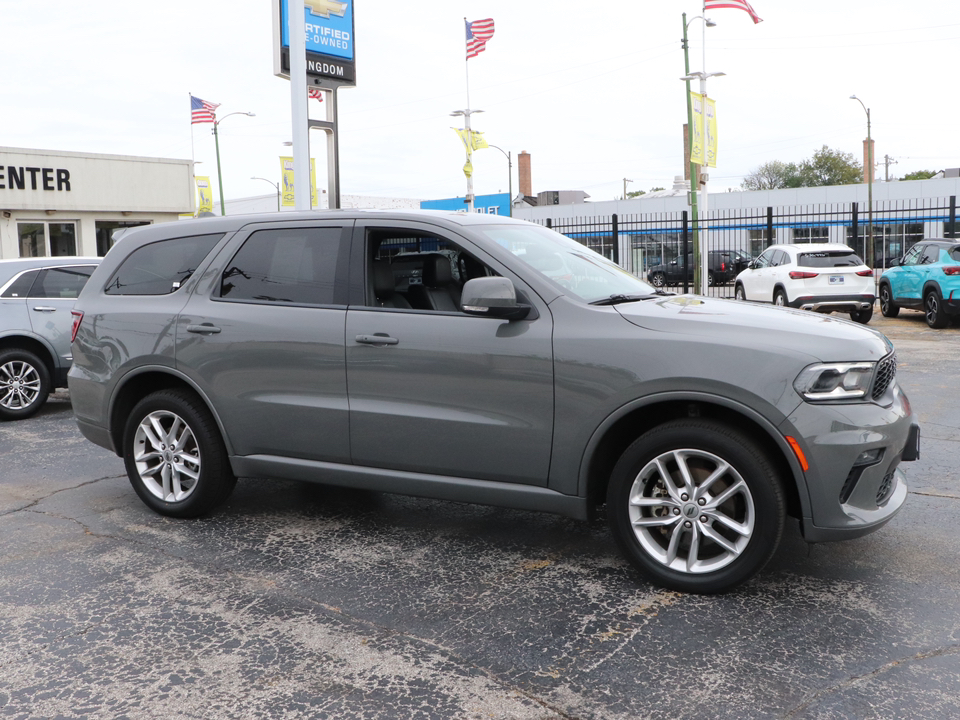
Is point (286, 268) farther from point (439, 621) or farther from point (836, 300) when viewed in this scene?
point (836, 300)

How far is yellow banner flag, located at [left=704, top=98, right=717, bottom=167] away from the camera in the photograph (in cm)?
2300

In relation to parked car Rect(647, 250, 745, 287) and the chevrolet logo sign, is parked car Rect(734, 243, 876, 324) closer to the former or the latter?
the chevrolet logo sign

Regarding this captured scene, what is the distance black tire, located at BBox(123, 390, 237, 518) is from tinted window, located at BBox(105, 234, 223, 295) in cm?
67

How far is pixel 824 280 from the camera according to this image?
57.3ft

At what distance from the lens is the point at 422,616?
390 cm

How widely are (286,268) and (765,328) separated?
263 cm

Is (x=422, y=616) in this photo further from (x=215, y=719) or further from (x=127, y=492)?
(x=127, y=492)

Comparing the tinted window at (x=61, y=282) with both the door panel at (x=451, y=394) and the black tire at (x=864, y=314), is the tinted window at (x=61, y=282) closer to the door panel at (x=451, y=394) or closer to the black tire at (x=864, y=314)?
the door panel at (x=451, y=394)

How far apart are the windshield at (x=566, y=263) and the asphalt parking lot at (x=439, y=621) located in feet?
4.50

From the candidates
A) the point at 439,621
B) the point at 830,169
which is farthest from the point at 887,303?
the point at 830,169

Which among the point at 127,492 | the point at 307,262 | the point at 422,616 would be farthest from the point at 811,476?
the point at 127,492

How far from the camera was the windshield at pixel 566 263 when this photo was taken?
179 inches

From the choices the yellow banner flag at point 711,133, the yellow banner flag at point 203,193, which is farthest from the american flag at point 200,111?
the yellow banner flag at point 711,133

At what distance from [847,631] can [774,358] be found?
1159 mm
